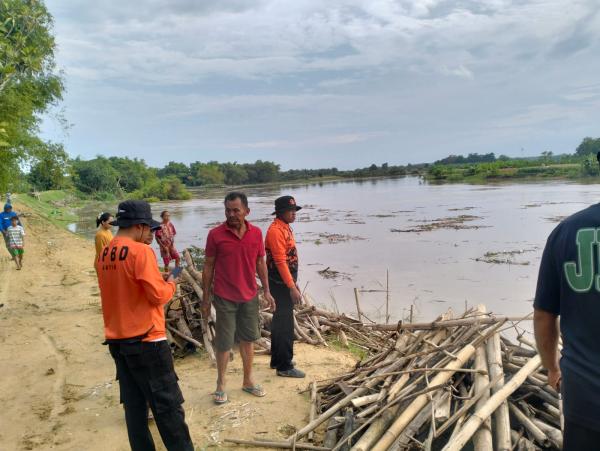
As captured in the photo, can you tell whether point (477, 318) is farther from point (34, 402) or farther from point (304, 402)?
point (34, 402)

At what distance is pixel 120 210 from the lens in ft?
10.1

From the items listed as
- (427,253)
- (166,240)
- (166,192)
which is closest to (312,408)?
(166,240)

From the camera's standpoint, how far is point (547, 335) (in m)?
2.10

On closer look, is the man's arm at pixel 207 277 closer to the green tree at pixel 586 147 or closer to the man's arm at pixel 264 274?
the man's arm at pixel 264 274

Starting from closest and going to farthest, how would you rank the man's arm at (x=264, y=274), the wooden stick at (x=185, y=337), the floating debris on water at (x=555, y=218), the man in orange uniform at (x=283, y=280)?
the man's arm at (x=264, y=274) < the man in orange uniform at (x=283, y=280) < the wooden stick at (x=185, y=337) < the floating debris on water at (x=555, y=218)

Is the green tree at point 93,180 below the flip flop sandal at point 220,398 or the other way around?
the other way around

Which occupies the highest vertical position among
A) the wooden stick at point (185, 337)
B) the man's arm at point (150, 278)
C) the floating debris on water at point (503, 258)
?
the man's arm at point (150, 278)

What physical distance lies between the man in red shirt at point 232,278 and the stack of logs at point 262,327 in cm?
135

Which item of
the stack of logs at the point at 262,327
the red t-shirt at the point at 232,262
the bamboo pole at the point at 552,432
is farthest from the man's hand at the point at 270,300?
the bamboo pole at the point at 552,432

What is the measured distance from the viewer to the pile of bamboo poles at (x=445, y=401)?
9.87 feet

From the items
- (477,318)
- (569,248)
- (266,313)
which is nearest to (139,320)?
(569,248)

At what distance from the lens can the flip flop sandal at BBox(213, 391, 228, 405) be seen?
4254mm

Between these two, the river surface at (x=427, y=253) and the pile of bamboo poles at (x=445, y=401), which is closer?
the pile of bamboo poles at (x=445, y=401)

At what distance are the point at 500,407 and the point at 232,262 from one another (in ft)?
8.16
